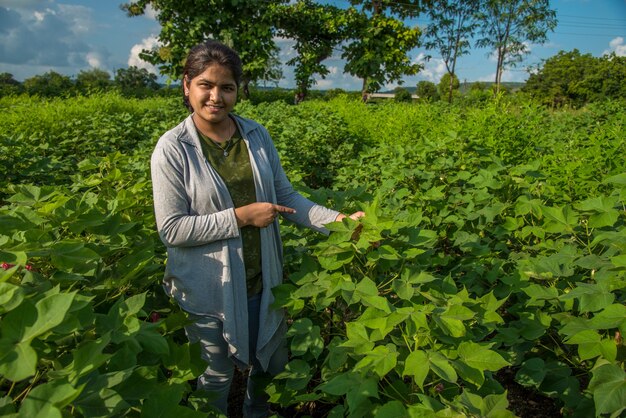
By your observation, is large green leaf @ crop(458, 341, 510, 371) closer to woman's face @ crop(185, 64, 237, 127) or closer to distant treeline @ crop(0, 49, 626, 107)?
woman's face @ crop(185, 64, 237, 127)

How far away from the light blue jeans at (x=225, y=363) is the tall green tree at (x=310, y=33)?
70.6 feet

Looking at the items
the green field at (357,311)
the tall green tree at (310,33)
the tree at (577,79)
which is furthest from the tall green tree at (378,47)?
the green field at (357,311)

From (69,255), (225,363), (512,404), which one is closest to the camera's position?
(69,255)

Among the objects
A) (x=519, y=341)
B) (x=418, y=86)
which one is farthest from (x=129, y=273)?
(x=418, y=86)

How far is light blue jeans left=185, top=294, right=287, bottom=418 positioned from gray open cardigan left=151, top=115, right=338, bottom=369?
60mm

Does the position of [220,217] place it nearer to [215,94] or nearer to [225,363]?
[215,94]

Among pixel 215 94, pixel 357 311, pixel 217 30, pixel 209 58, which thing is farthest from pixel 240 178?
pixel 217 30

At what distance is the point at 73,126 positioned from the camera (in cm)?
675

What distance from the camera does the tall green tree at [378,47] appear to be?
72.0 ft

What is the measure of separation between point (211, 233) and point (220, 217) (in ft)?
0.22

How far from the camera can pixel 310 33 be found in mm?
23000

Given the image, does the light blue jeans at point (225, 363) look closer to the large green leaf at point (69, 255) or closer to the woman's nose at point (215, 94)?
the large green leaf at point (69, 255)

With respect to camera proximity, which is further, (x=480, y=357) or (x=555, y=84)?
(x=555, y=84)

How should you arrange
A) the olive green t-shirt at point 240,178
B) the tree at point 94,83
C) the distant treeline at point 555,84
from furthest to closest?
the distant treeline at point 555,84, the tree at point 94,83, the olive green t-shirt at point 240,178
